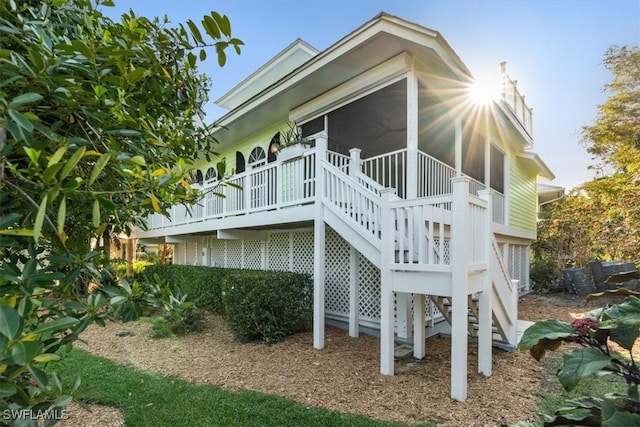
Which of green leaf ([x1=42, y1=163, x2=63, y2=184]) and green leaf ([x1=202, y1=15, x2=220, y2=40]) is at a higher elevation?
green leaf ([x1=202, y1=15, x2=220, y2=40])

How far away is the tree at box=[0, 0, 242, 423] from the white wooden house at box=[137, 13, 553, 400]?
2.31 feet

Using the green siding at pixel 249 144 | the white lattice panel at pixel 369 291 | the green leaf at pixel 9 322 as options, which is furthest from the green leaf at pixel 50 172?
the green siding at pixel 249 144

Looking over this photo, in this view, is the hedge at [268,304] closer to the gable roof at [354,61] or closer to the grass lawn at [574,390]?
the gable roof at [354,61]

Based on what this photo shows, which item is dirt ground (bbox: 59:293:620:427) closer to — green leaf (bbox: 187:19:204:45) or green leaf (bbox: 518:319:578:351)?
green leaf (bbox: 518:319:578:351)

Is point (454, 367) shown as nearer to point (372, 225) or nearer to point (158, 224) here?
point (372, 225)

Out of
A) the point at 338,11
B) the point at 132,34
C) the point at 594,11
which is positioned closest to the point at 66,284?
the point at 132,34

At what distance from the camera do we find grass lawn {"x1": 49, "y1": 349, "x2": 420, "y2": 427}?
11.3 feet

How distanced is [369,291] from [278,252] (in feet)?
10.4

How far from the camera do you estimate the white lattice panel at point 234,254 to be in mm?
10828

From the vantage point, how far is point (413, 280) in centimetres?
456

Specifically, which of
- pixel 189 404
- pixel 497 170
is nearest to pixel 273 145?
pixel 189 404

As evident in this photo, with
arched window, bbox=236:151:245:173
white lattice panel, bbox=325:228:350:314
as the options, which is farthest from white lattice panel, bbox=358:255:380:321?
arched window, bbox=236:151:245:173

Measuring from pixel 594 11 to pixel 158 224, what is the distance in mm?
14096

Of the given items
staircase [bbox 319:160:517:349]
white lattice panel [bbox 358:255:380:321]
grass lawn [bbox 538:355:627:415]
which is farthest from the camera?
white lattice panel [bbox 358:255:380:321]
